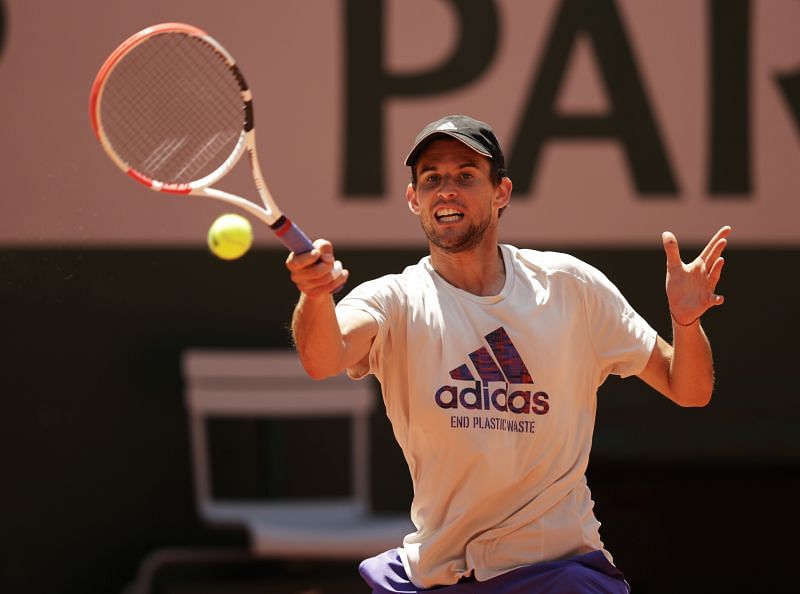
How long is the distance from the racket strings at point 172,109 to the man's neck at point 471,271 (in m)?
0.78

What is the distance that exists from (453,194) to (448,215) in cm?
5

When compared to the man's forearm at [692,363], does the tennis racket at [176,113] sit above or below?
above

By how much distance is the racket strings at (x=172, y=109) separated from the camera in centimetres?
396

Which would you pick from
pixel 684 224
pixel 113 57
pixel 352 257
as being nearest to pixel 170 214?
pixel 352 257

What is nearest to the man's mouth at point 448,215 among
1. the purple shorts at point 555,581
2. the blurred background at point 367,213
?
the purple shorts at point 555,581

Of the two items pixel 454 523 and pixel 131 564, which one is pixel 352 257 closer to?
pixel 131 564

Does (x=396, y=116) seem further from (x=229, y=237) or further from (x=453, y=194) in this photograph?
(x=229, y=237)

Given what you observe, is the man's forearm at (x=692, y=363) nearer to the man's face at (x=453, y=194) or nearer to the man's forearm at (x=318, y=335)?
the man's face at (x=453, y=194)

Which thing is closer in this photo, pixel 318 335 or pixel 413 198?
pixel 318 335

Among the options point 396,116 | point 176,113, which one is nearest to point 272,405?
point 396,116

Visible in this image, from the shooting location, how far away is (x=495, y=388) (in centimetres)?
333

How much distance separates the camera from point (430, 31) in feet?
19.9

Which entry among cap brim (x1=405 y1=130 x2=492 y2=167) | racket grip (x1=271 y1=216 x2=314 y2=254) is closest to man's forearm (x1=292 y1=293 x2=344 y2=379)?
racket grip (x1=271 y1=216 x2=314 y2=254)

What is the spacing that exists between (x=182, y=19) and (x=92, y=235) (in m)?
1.01
